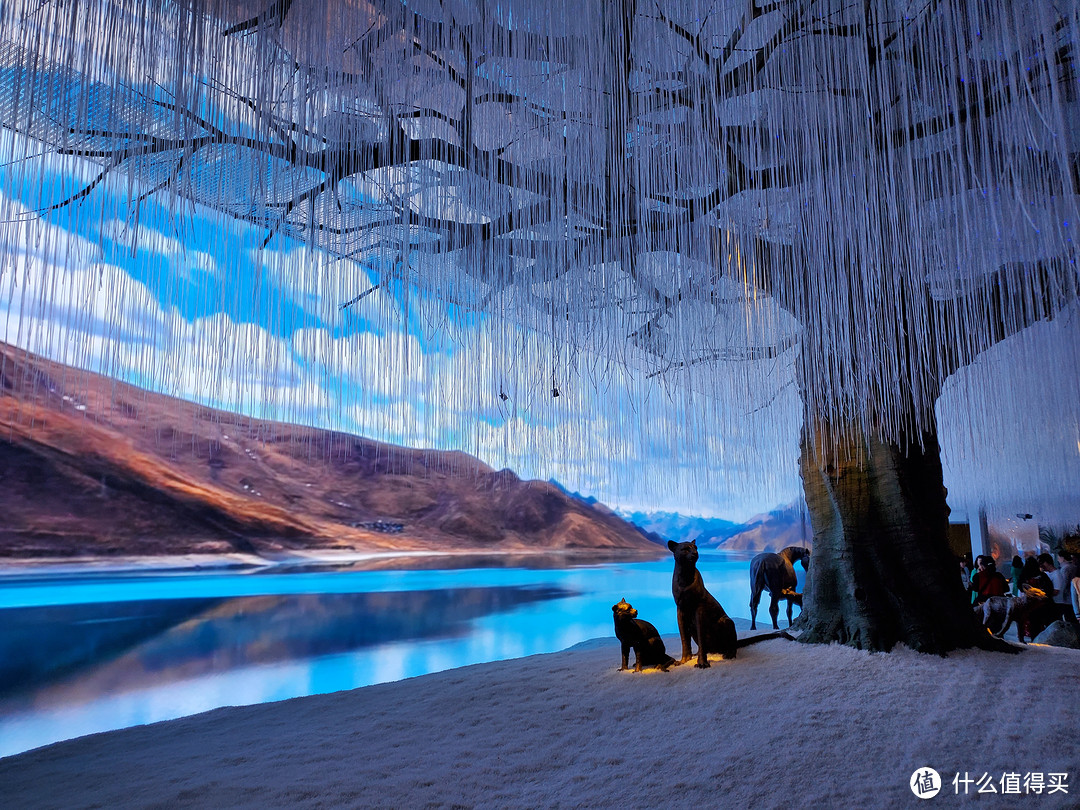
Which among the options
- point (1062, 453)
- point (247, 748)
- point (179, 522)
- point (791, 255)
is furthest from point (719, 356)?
point (179, 522)

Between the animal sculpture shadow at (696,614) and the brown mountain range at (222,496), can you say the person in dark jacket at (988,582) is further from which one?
the brown mountain range at (222,496)

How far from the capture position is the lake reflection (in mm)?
4422

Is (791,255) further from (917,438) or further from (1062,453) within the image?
(1062,453)

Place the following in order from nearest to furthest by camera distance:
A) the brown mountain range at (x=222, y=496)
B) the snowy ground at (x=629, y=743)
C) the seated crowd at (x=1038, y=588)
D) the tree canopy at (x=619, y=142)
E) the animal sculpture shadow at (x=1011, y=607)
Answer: the tree canopy at (x=619, y=142) → the snowy ground at (x=629, y=743) → the animal sculpture shadow at (x=1011, y=607) → the seated crowd at (x=1038, y=588) → the brown mountain range at (x=222, y=496)

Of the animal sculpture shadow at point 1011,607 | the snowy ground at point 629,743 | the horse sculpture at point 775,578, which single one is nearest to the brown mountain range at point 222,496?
the horse sculpture at point 775,578

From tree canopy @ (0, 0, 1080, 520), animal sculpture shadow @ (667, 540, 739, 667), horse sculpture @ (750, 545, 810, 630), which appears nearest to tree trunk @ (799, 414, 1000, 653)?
animal sculpture shadow @ (667, 540, 739, 667)

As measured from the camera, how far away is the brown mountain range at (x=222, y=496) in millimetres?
12875

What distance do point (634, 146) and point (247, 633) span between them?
7.27m

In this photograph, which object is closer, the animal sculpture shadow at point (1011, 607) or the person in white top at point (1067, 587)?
the animal sculpture shadow at point (1011, 607)

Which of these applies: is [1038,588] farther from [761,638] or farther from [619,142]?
[619,142]

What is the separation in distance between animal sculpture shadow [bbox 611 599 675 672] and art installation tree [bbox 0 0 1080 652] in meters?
1.27

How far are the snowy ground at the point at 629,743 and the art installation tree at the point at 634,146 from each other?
71 centimetres

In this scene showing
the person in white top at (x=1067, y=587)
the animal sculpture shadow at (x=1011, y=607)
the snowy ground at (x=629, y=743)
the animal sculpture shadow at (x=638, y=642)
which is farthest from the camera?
the person in white top at (x=1067, y=587)

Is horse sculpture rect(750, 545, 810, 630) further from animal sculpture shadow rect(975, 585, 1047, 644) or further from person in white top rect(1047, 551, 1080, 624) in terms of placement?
person in white top rect(1047, 551, 1080, 624)
